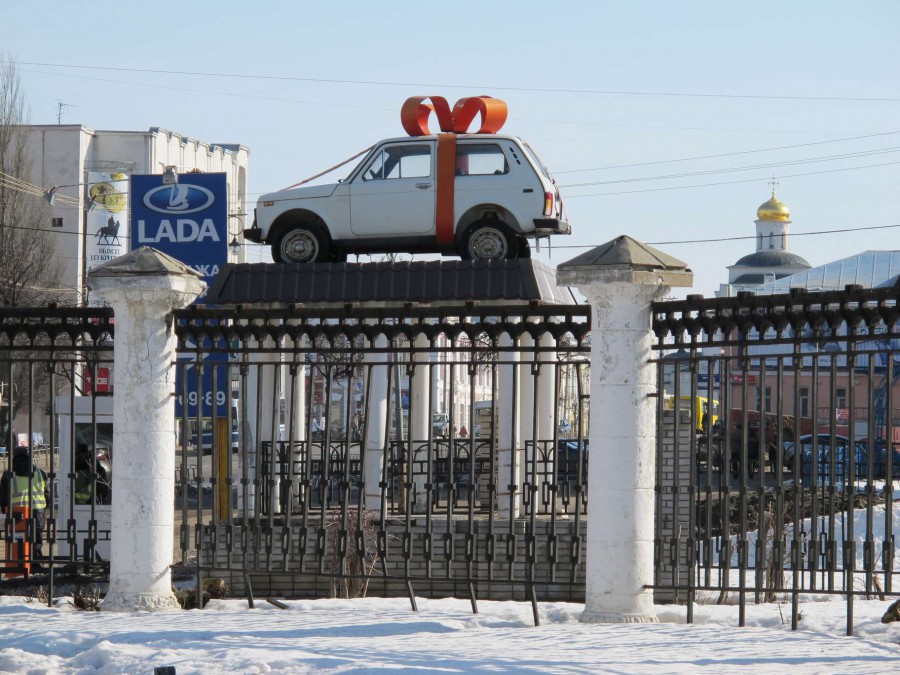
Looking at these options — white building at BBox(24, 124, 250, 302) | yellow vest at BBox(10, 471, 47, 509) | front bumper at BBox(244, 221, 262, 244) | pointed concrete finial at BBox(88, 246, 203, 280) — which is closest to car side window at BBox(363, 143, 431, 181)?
front bumper at BBox(244, 221, 262, 244)

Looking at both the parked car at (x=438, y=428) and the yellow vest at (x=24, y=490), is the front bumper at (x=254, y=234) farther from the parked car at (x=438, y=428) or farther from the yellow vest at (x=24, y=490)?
the yellow vest at (x=24, y=490)

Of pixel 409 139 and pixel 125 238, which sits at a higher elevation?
pixel 125 238

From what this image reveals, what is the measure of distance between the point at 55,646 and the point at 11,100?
36.3 m

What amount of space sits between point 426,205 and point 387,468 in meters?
2.90

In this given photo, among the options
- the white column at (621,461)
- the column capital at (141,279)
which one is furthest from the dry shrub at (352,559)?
the white column at (621,461)

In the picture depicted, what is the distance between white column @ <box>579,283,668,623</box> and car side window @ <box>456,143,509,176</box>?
18.8 ft

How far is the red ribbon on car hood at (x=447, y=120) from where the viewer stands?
13820 mm

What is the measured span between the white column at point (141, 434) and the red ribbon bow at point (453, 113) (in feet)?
19.0

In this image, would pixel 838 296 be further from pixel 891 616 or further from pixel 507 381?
pixel 507 381

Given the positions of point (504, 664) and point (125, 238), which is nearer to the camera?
point (504, 664)

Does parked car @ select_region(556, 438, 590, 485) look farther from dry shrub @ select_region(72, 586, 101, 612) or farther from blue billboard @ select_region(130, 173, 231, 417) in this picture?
blue billboard @ select_region(130, 173, 231, 417)

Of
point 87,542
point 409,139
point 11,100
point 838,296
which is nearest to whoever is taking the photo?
point 838,296

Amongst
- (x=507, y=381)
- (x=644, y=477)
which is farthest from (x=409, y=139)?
(x=644, y=477)

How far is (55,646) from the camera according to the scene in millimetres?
7605
